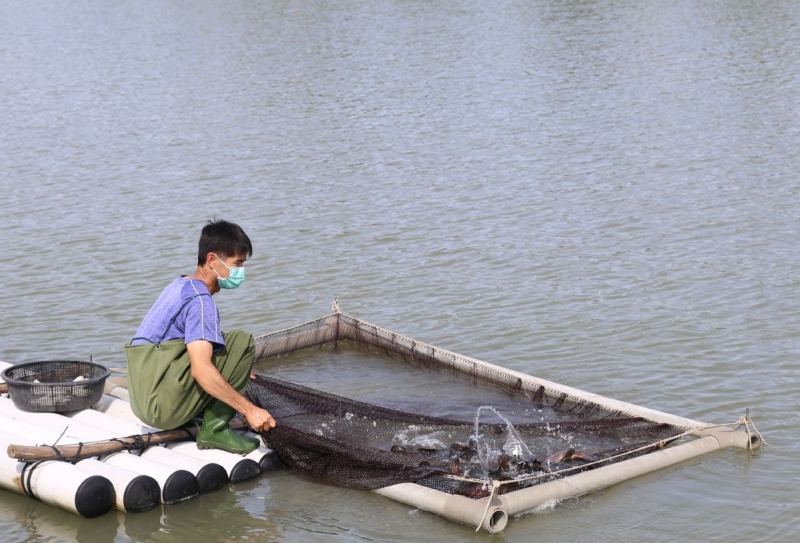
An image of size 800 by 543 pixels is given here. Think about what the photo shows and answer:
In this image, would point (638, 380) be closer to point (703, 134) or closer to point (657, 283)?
point (657, 283)

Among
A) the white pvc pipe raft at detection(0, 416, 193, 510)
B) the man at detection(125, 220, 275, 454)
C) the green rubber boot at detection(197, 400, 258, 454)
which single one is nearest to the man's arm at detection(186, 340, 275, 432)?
the man at detection(125, 220, 275, 454)

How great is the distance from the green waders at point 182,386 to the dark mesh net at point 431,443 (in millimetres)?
277

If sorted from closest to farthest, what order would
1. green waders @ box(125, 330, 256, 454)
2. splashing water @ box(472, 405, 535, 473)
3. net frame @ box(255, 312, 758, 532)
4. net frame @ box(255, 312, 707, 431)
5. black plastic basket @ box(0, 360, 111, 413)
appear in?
1. net frame @ box(255, 312, 758, 532)
2. green waders @ box(125, 330, 256, 454)
3. splashing water @ box(472, 405, 535, 473)
4. black plastic basket @ box(0, 360, 111, 413)
5. net frame @ box(255, 312, 707, 431)

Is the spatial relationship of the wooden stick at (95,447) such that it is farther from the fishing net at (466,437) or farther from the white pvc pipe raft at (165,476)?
the fishing net at (466,437)

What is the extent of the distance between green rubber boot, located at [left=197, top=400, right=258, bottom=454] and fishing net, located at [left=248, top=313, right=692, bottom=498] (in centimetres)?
15

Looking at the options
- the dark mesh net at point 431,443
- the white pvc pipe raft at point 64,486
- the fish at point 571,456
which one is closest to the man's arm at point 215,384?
the dark mesh net at point 431,443

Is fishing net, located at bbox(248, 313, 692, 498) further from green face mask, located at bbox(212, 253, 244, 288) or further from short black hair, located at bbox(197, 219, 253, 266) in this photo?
short black hair, located at bbox(197, 219, 253, 266)

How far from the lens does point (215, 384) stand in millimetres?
5590

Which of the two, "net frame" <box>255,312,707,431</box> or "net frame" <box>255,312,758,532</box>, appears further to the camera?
"net frame" <box>255,312,707,431</box>

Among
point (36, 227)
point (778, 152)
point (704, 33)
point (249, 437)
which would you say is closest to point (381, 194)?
point (36, 227)

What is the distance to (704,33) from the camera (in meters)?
22.9

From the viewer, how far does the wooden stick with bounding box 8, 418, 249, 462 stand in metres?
5.64

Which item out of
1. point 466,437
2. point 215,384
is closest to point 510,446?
point 466,437

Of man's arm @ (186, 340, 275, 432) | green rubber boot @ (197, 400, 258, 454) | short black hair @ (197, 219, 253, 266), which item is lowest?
green rubber boot @ (197, 400, 258, 454)
